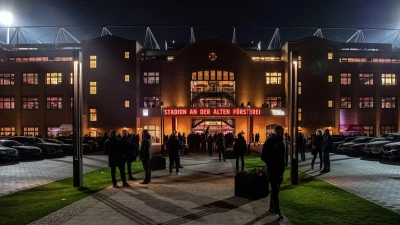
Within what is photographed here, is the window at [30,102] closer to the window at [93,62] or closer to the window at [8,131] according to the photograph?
the window at [8,131]

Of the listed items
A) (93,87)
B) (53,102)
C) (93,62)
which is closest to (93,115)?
(93,87)

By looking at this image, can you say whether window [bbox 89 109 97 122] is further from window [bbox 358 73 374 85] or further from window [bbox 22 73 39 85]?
window [bbox 358 73 374 85]

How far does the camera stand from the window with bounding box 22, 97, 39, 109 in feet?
151

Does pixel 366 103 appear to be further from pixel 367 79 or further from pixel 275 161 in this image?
pixel 275 161

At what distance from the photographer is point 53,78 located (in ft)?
151

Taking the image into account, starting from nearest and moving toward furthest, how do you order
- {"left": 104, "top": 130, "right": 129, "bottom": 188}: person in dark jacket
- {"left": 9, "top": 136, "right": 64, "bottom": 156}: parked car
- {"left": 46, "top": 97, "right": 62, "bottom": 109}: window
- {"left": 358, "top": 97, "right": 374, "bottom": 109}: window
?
{"left": 104, "top": 130, "right": 129, "bottom": 188}: person in dark jacket, {"left": 9, "top": 136, "right": 64, "bottom": 156}: parked car, {"left": 46, "top": 97, "right": 62, "bottom": 109}: window, {"left": 358, "top": 97, "right": 374, "bottom": 109}: window

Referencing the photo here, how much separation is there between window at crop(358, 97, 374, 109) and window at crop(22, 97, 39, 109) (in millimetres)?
41226

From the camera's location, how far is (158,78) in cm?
4600

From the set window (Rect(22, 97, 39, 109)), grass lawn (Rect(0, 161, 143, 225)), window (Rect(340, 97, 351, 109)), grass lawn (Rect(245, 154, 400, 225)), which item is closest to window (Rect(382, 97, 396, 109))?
window (Rect(340, 97, 351, 109))

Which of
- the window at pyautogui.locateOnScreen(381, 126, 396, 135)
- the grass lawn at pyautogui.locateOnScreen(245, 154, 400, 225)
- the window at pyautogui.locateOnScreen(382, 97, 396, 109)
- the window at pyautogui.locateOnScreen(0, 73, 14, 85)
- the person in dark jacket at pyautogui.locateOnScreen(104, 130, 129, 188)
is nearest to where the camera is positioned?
the grass lawn at pyautogui.locateOnScreen(245, 154, 400, 225)

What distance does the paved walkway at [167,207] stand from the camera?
7.54m

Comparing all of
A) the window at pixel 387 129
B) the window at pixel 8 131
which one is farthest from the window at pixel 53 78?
the window at pixel 387 129

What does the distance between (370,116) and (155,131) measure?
27415 millimetres

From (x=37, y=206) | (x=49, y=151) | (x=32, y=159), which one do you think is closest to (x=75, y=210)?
(x=37, y=206)
